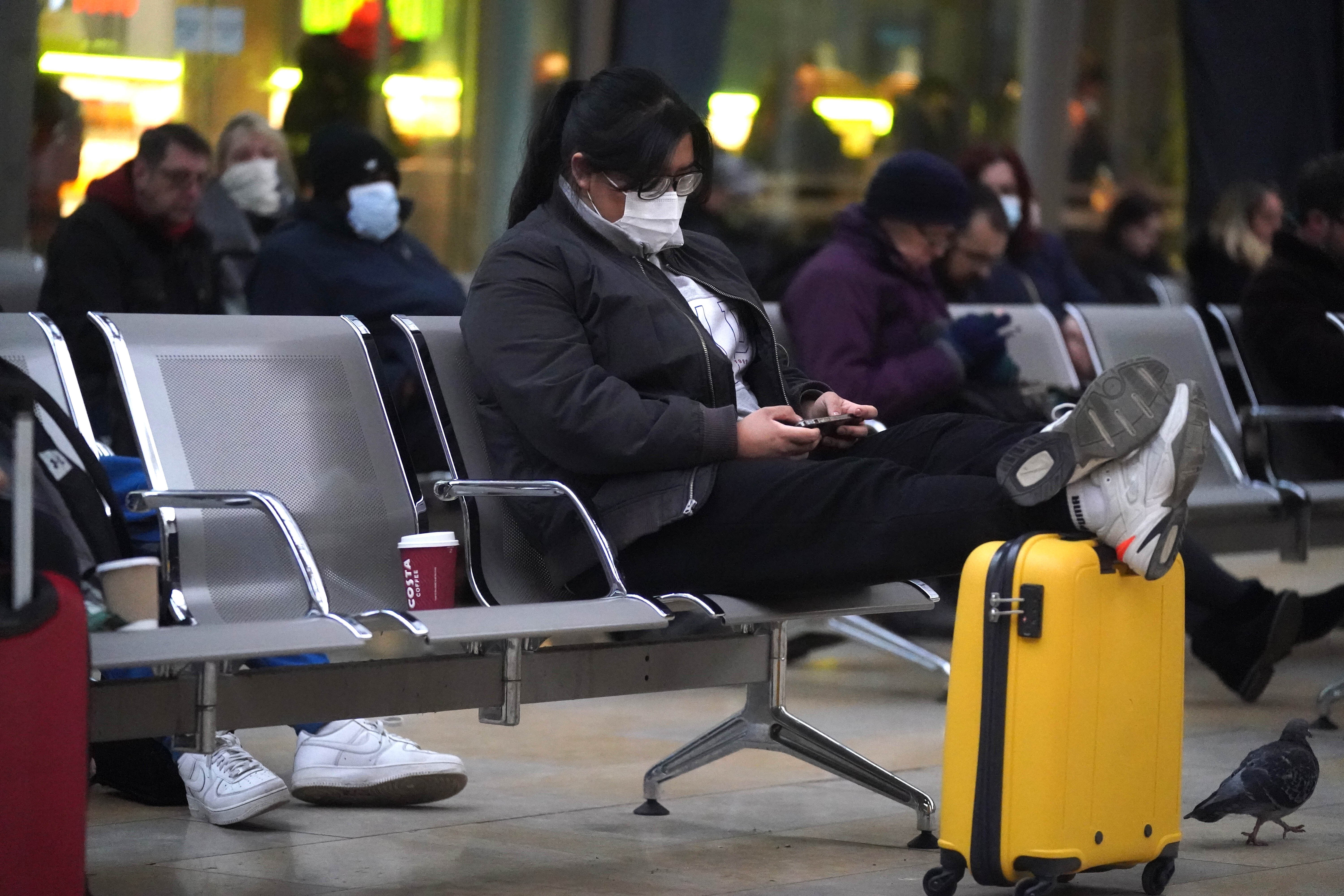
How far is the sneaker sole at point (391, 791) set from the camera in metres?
3.56

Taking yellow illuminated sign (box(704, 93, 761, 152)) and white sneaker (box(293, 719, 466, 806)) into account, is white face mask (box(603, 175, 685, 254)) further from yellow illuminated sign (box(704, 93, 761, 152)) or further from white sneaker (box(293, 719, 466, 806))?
yellow illuminated sign (box(704, 93, 761, 152))

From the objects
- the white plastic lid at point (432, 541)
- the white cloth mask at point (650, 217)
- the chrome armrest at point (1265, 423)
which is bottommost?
the chrome armrest at point (1265, 423)

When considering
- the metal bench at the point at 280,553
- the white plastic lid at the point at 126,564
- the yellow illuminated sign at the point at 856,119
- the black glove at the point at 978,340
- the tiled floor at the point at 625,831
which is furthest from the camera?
the yellow illuminated sign at the point at 856,119

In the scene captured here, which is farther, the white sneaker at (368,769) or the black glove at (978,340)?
the black glove at (978,340)

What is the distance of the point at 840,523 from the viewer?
120 inches

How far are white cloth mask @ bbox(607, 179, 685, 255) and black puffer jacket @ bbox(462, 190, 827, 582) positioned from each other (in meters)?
0.05

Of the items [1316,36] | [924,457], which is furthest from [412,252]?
[1316,36]

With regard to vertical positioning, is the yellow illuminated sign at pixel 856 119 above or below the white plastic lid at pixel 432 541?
above

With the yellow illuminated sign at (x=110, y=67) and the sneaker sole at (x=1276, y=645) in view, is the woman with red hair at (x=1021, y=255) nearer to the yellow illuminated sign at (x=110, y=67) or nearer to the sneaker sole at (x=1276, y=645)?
the sneaker sole at (x=1276, y=645)

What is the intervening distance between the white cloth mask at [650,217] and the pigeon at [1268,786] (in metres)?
1.39

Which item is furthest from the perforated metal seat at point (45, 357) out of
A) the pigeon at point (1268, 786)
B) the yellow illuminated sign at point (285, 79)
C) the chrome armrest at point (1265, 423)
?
the yellow illuminated sign at point (285, 79)

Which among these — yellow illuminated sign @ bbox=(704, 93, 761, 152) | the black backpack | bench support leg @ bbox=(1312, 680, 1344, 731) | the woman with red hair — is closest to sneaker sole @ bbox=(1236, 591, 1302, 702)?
bench support leg @ bbox=(1312, 680, 1344, 731)

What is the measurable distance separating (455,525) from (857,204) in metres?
1.35

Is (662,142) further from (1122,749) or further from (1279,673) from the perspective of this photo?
(1279,673)
